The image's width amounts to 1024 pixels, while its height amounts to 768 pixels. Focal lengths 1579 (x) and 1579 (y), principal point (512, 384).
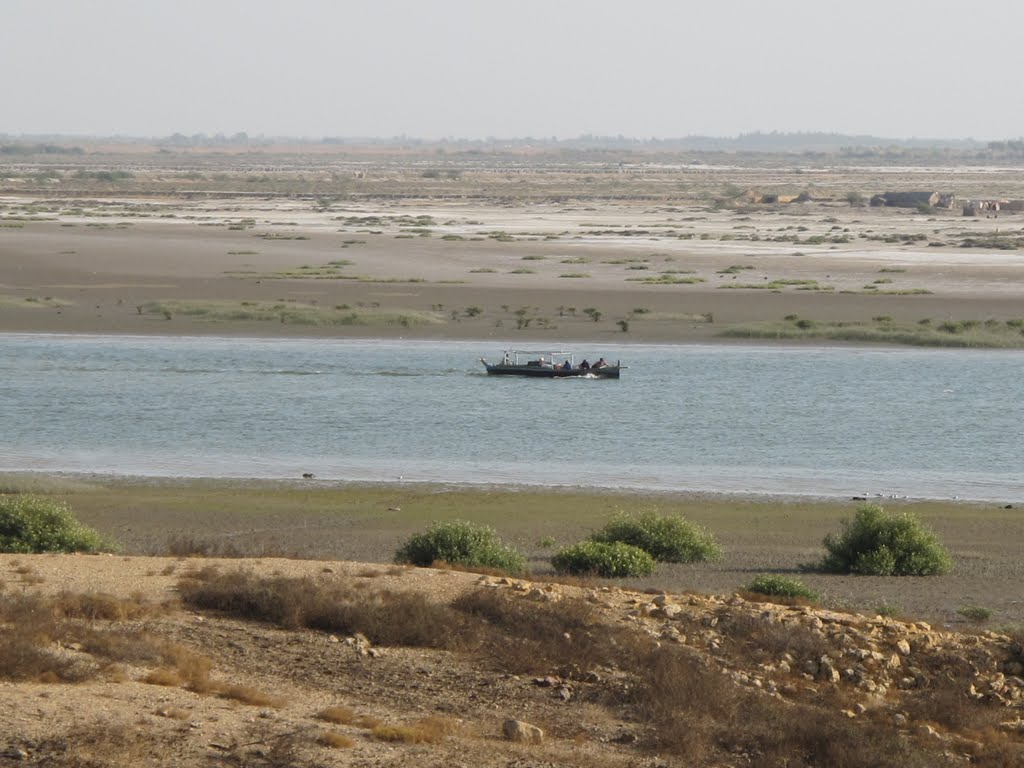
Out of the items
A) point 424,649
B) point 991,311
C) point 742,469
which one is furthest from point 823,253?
point 424,649

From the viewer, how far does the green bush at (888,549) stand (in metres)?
21.4

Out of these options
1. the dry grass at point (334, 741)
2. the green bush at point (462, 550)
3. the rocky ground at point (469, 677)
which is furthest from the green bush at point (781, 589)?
the dry grass at point (334, 741)

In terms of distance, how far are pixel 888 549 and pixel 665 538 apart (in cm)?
302

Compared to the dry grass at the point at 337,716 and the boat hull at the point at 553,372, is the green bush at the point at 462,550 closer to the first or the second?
the dry grass at the point at 337,716

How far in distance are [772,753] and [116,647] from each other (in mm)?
5448

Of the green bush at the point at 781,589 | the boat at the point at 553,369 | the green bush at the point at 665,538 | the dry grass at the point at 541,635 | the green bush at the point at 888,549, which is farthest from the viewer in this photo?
the boat at the point at 553,369

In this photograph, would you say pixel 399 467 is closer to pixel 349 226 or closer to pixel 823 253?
pixel 823 253

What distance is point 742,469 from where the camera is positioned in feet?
102

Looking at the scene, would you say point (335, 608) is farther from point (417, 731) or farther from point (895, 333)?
point (895, 333)

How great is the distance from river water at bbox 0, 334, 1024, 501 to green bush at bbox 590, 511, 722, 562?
6628 millimetres

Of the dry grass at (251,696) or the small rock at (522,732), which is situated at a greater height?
the dry grass at (251,696)

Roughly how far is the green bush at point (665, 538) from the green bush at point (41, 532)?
6.96 meters

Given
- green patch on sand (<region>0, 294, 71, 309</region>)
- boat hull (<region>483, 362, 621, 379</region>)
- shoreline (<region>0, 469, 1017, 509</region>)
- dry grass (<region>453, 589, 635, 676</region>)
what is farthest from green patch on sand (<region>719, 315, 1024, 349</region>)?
dry grass (<region>453, 589, 635, 676</region>)

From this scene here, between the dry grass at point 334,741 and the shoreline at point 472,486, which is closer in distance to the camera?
the dry grass at point 334,741
